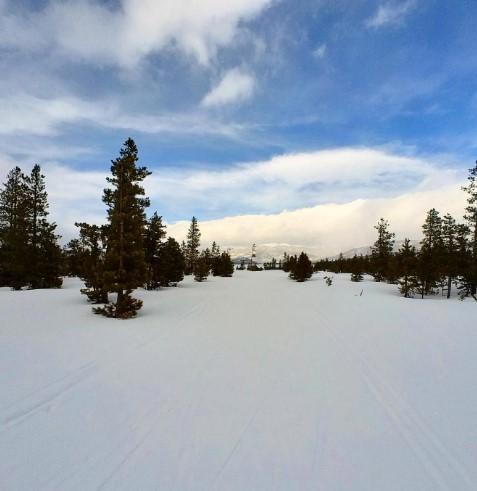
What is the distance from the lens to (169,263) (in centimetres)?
3091

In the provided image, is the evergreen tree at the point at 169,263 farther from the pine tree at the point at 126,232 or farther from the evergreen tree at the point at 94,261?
the pine tree at the point at 126,232

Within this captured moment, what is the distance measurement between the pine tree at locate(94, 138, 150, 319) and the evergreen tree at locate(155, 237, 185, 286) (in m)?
13.3

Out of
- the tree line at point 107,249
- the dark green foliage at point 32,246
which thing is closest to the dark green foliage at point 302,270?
the tree line at point 107,249

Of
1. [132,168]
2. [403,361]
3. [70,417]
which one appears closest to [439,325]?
[403,361]

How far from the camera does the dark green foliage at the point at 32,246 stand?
28.3m

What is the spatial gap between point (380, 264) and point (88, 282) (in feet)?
141

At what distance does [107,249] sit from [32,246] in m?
18.2

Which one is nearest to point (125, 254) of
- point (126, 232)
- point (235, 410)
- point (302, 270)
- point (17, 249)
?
point (126, 232)

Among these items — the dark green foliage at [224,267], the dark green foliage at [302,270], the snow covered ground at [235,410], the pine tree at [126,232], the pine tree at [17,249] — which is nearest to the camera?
the snow covered ground at [235,410]

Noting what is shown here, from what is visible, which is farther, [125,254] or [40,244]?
[40,244]

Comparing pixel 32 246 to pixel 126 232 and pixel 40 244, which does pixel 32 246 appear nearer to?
pixel 40 244

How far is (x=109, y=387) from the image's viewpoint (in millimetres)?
6645

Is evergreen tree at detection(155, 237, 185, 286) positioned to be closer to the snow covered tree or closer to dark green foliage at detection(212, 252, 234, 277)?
the snow covered tree

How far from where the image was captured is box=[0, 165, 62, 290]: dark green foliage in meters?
28.3
